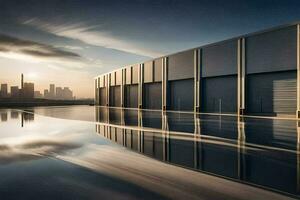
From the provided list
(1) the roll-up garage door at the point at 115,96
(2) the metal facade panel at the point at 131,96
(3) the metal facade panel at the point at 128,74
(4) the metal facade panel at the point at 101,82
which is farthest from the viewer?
(4) the metal facade panel at the point at 101,82

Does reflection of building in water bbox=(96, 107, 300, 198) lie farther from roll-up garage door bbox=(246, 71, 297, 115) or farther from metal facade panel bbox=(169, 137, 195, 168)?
roll-up garage door bbox=(246, 71, 297, 115)

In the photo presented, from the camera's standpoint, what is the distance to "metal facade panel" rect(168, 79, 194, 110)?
1407 inches

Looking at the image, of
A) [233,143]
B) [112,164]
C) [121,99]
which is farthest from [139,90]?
[112,164]

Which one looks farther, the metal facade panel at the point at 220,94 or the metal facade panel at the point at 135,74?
the metal facade panel at the point at 135,74

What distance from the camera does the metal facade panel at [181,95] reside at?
117 feet

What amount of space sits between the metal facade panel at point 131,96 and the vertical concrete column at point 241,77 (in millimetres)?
23993

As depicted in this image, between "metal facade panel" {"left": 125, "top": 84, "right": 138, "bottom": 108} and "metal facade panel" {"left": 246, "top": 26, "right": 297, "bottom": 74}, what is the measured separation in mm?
25409

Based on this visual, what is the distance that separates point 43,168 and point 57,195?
233 cm

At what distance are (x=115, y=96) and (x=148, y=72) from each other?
17205mm

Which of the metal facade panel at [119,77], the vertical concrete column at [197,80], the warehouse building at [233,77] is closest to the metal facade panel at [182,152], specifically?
the warehouse building at [233,77]

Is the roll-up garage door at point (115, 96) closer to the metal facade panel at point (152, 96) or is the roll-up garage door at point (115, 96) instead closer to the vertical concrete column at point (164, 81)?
the metal facade panel at point (152, 96)

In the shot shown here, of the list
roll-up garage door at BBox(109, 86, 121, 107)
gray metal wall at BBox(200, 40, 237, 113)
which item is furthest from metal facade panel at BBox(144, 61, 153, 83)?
roll-up garage door at BBox(109, 86, 121, 107)

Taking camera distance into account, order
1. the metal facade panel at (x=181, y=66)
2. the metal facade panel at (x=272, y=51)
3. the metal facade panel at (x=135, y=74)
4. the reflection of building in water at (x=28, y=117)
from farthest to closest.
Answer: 1. the metal facade panel at (x=135, y=74)
2. the metal facade panel at (x=181, y=66)
3. the metal facade panel at (x=272, y=51)
4. the reflection of building in water at (x=28, y=117)

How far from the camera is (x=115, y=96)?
196 ft
